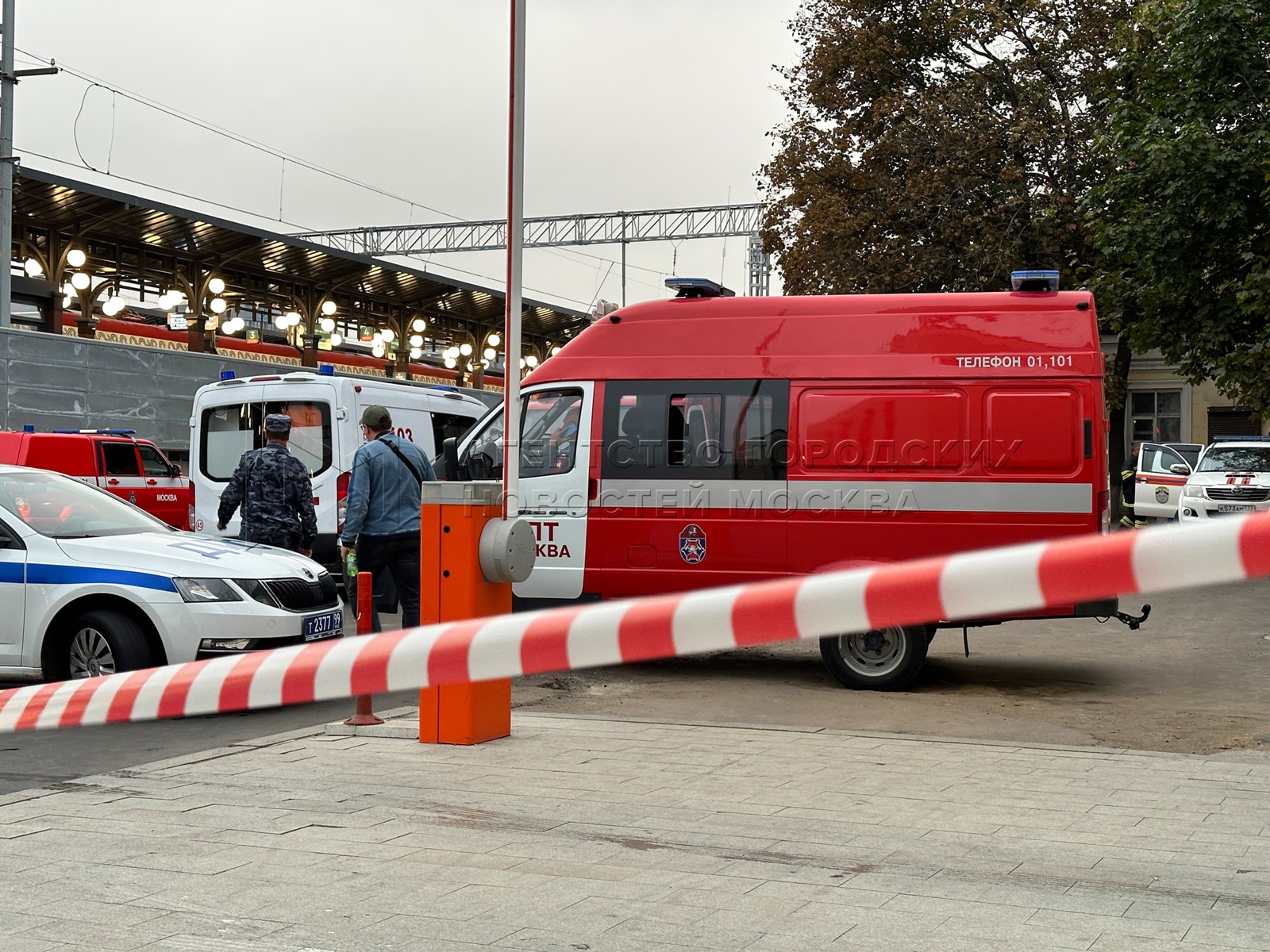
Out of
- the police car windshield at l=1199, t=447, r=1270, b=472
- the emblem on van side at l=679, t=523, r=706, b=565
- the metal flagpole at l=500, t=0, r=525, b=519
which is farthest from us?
the police car windshield at l=1199, t=447, r=1270, b=472

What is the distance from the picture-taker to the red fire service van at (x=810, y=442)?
9828 mm

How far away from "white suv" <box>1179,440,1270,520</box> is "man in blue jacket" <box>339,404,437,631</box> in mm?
16567

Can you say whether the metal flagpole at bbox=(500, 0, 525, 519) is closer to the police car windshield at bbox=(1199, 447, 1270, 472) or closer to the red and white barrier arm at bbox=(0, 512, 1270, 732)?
the red and white barrier arm at bbox=(0, 512, 1270, 732)

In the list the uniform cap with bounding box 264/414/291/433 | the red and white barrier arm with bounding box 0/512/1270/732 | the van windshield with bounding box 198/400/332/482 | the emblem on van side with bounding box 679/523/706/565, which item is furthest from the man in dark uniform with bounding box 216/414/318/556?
the red and white barrier arm with bounding box 0/512/1270/732

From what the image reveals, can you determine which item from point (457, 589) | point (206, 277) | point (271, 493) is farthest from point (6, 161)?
point (457, 589)

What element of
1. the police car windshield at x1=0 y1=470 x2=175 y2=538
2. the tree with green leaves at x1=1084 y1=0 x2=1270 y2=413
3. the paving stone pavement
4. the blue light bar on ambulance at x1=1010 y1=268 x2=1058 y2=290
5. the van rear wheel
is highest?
the tree with green leaves at x1=1084 y1=0 x2=1270 y2=413

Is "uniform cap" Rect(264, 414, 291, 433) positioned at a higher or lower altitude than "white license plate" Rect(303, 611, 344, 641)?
higher

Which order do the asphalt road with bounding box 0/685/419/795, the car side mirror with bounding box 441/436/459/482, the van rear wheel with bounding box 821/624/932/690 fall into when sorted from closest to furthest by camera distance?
the asphalt road with bounding box 0/685/419/795 < the van rear wheel with bounding box 821/624/932/690 < the car side mirror with bounding box 441/436/459/482

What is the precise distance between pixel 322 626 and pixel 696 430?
3.10 m

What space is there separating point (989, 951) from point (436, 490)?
4.07 metres

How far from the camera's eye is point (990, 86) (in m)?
30.5

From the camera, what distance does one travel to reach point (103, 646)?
28.1ft

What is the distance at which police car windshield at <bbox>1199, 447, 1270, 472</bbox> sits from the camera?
23906 mm

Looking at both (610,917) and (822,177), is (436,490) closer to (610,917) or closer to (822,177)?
(610,917)
